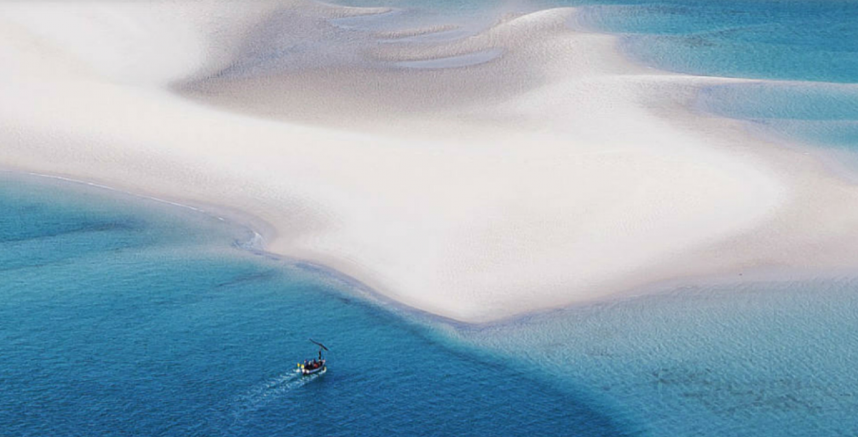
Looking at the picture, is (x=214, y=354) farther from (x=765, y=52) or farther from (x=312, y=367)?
(x=765, y=52)

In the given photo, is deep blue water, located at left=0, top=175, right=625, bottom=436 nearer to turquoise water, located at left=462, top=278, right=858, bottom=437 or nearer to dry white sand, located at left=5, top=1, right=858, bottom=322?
turquoise water, located at left=462, top=278, right=858, bottom=437

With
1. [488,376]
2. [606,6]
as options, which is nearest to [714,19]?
[606,6]

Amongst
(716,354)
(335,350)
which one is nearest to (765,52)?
(716,354)

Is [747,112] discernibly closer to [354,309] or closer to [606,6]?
[606,6]

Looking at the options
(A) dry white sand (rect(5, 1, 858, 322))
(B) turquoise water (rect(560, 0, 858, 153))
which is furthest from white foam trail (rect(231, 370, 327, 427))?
(B) turquoise water (rect(560, 0, 858, 153))

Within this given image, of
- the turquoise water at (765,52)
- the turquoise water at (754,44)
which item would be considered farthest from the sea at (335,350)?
the turquoise water at (754,44)
